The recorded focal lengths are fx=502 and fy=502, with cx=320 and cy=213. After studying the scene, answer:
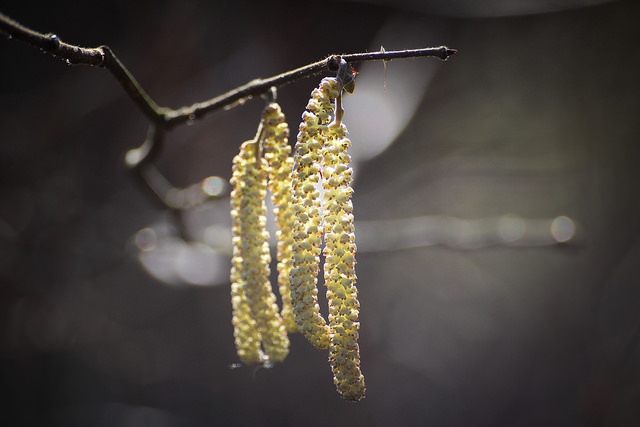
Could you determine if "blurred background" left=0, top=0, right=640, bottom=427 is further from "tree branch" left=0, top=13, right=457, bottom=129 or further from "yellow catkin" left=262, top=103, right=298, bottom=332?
"yellow catkin" left=262, top=103, right=298, bottom=332

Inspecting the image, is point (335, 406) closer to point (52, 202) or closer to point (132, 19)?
point (52, 202)

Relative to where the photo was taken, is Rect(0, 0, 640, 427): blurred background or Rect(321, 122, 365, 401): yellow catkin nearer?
Rect(321, 122, 365, 401): yellow catkin

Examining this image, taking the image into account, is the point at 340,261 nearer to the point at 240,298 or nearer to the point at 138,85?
the point at 240,298

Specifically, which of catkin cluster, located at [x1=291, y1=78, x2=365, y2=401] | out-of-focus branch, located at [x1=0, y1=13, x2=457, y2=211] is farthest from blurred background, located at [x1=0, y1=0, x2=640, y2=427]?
catkin cluster, located at [x1=291, y1=78, x2=365, y2=401]

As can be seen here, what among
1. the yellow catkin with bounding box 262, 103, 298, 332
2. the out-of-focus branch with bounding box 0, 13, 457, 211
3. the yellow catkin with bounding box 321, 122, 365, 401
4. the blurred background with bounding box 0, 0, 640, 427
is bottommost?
the yellow catkin with bounding box 321, 122, 365, 401

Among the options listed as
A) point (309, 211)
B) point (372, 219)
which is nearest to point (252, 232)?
point (309, 211)

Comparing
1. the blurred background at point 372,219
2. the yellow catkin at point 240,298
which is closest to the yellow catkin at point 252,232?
the yellow catkin at point 240,298
